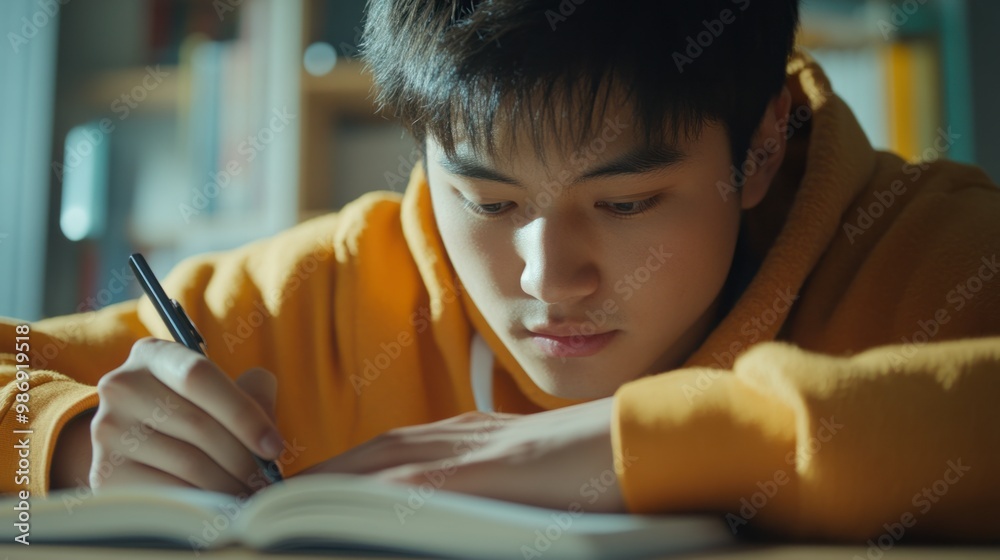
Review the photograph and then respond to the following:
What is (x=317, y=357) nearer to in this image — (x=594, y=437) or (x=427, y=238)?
(x=427, y=238)

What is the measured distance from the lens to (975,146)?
170 centimetres

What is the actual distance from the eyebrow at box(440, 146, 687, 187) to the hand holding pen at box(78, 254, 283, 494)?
0.84ft

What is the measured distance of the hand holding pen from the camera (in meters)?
0.50
